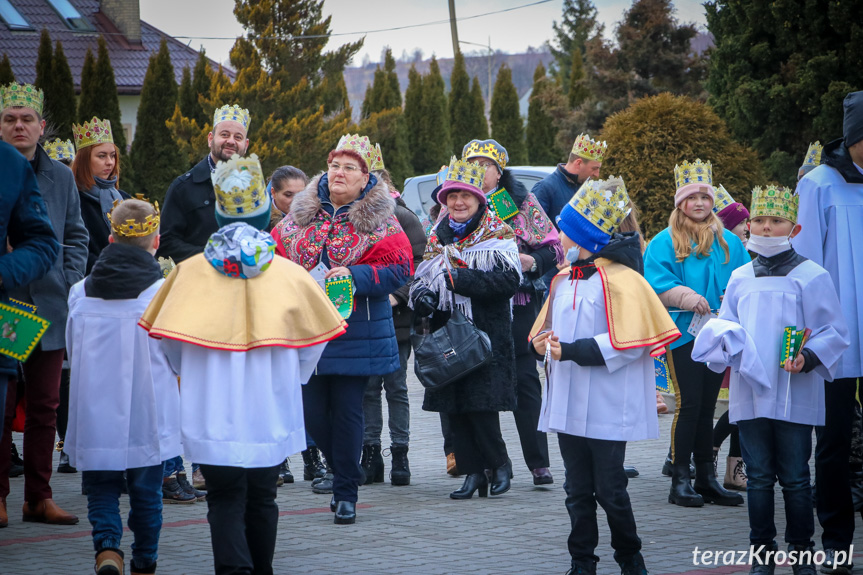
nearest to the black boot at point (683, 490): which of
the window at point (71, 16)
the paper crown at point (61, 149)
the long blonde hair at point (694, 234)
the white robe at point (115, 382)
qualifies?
the long blonde hair at point (694, 234)

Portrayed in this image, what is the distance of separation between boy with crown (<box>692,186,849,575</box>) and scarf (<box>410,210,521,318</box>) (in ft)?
6.25

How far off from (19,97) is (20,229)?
2.07 metres

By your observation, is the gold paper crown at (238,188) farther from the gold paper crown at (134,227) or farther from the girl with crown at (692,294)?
the girl with crown at (692,294)

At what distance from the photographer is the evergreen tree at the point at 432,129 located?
105 feet

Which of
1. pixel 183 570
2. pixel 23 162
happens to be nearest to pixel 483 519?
pixel 183 570

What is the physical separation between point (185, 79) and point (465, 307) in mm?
17575

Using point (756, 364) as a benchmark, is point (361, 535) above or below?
below

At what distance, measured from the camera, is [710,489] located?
6.97m

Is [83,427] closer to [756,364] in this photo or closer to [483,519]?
[483,519]

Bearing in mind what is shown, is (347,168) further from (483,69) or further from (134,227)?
(483,69)

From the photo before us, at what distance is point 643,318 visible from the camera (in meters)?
5.13

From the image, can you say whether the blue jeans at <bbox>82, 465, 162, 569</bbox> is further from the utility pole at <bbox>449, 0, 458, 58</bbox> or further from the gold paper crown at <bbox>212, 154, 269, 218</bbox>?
the utility pole at <bbox>449, 0, 458, 58</bbox>

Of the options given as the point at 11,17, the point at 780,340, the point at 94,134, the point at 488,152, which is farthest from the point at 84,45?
the point at 780,340

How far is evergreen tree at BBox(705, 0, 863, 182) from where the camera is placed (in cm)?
1395
